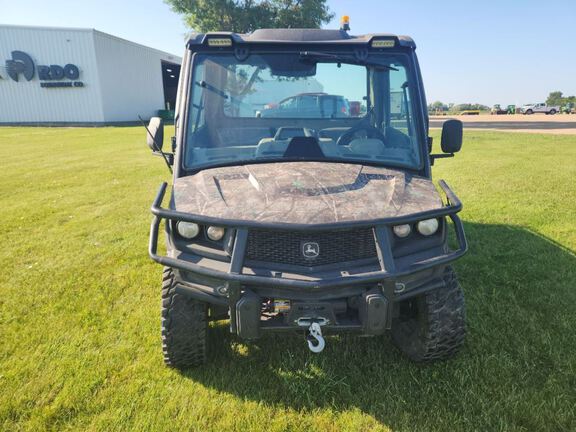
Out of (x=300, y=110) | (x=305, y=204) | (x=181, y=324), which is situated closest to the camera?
(x=305, y=204)

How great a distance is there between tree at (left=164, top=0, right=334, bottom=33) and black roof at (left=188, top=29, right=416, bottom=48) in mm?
30938

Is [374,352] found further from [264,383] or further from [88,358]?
[88,358]

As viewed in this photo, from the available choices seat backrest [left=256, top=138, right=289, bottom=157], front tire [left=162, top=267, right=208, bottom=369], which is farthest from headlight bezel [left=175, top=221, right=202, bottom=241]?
seat backrest [left=256, top=138, right=289, bottom=157]

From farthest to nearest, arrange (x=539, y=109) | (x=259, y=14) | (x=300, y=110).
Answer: (x=539, y=109), (x=259, y=14), (x=300, y=110)

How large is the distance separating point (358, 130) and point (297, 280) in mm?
1551

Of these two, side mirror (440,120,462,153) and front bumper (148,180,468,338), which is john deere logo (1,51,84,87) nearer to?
side mirror (440,120,462,153)

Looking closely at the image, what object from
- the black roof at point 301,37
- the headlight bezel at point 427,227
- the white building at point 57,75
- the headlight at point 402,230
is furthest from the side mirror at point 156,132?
the white building at point 57,75

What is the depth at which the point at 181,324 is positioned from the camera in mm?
2557

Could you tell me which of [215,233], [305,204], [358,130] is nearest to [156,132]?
[215,233]

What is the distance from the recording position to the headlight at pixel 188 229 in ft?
7.73

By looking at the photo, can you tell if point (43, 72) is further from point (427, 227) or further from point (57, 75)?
point (427, 227)

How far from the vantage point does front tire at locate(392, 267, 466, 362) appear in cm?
257

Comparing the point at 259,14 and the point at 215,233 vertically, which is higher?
the point at 259,14

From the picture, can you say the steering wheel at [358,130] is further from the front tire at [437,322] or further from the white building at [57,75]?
the white building at [57,75]
